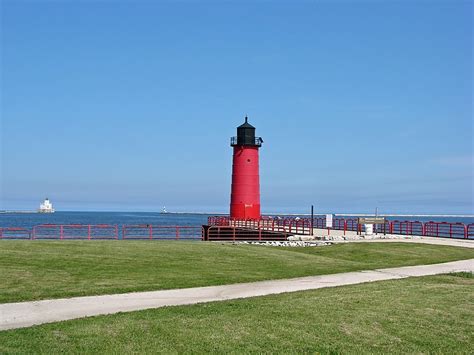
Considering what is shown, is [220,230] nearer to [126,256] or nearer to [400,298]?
[126,256]

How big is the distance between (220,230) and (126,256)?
24003 millimetres

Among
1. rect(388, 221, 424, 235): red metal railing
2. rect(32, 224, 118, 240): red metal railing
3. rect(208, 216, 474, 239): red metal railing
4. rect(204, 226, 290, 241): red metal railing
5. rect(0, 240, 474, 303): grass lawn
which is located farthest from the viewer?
rect(204, 226, 290, 241): red metal railing

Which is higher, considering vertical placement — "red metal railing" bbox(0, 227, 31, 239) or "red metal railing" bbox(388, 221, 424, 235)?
"red metal railing" bbox(388, 221, 424, 235)

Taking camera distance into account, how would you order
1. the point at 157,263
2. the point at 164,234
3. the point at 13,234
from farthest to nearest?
the point at 164,234 < the point at 13,234 < the point at 157,263

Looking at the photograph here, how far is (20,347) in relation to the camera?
864 cm

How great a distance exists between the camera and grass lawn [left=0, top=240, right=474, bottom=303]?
1489cm

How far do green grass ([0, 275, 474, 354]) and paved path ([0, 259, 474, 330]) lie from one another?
808 mm

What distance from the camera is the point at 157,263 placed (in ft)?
66.1

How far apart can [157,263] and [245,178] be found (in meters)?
29.4

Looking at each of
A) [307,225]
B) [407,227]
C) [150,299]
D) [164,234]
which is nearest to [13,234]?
[164,234]

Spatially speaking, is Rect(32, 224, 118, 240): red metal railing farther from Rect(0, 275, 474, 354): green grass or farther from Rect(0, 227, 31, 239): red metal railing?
Rect(0, 275, 474, 354): green grass

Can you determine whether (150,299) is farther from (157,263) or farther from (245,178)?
(245,178)

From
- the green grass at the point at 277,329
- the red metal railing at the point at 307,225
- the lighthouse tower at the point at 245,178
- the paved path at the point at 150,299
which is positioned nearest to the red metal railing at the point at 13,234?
the red metal railing at the point at 307,225

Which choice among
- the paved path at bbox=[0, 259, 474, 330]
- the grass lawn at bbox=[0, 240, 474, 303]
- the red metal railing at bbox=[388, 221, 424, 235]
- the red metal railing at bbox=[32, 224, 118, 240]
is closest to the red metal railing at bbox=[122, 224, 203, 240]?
the red metal railing at bbox=[32, 224, 118, 240]
